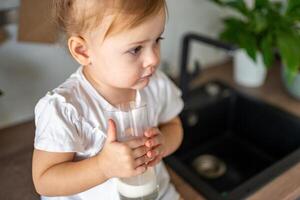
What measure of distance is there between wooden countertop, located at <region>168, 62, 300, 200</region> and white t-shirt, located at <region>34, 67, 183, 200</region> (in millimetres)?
48

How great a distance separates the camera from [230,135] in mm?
1231

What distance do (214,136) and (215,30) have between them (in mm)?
442

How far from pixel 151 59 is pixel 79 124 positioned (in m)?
0.18

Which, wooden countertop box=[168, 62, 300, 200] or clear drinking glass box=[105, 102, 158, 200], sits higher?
clear drinking glass box=[105, 102, 158, 200]

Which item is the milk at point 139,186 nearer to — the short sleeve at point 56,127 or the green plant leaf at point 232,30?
the short sleeve at point 56,127

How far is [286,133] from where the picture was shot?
1.03 m

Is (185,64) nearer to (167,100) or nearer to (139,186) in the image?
(167,100)

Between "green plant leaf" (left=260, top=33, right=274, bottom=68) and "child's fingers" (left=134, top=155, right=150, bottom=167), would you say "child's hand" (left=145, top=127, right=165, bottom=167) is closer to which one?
"child's fingers" (left=134, top=155, right=150, bottom=167)

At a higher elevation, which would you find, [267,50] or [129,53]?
[129,53]

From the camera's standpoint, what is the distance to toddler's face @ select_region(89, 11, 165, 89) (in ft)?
1.78

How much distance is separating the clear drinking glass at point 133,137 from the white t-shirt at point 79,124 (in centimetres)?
6

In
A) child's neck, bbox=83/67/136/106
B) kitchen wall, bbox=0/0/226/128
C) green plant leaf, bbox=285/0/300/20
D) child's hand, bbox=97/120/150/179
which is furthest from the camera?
green plant leaf, bbox=285/0/300/20

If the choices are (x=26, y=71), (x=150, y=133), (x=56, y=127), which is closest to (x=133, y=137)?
(x=150, y=133)

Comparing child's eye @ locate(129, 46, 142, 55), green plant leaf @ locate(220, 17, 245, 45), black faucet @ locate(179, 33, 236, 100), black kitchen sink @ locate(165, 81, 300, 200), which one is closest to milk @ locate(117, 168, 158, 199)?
child's eye @ locate(129, 46, 142, 55)
